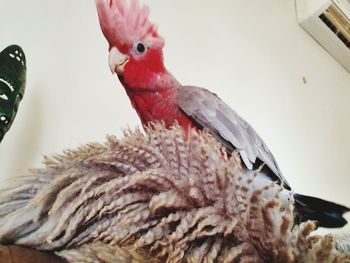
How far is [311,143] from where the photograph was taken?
107 cm

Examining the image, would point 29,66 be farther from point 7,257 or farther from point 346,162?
point 346,162

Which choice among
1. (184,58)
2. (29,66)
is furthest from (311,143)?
(29,66)

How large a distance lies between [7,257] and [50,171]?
0.10 meters

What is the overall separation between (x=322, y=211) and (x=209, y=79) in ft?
1.32

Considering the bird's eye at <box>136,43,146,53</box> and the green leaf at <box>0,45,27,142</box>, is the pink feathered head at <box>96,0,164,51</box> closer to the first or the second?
the bird's eye at <box>136,43,146,53</box>

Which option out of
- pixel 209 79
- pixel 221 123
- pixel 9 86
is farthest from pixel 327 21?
pixel 9 86

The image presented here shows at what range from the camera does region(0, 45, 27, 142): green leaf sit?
1.50ft

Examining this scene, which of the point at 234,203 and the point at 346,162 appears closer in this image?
the point at 234,203

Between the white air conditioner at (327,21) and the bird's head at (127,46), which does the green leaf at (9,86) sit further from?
the white air conditioner at (327,21)

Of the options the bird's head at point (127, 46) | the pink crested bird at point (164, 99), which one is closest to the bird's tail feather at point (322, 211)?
the pink crested bird at point (164, 99)

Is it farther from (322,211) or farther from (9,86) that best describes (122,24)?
(322,211)

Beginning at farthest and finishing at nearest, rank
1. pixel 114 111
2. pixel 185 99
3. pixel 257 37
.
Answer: pixel 257 37, pixel 114 111, pixel 185 99

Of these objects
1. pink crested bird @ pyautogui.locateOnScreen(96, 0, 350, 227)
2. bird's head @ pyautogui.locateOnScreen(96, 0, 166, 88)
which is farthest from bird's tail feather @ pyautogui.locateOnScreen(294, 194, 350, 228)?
bird's head @ pyautogui.locateOnScreen(96, 0, 166, 88)

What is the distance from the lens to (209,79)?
0.83 meters
